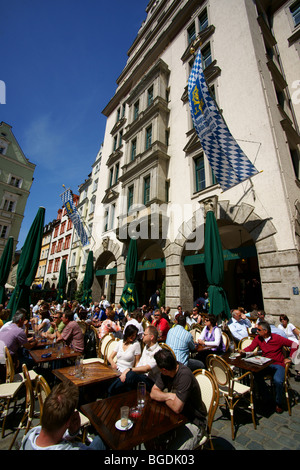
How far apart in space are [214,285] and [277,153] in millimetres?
6205

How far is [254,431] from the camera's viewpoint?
3318 mm

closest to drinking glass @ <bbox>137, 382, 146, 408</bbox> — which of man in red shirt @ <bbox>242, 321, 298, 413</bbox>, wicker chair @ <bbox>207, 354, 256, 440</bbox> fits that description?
wicker chair @ <bbox>207, 354, 256, 440</bbox>

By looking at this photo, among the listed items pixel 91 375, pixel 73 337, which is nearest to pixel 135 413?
pixel 91 375

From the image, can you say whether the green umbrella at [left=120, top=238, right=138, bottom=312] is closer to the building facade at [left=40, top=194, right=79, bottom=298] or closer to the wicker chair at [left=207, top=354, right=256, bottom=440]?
the wicker chair at [left=207, top=354, right=256, bottom=440]

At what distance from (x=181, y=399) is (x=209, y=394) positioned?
22.4 inches

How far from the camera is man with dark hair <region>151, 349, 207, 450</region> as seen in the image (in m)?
2.39

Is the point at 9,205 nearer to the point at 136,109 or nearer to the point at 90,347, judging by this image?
the point at 136,109

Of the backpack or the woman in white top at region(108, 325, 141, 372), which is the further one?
the backpack

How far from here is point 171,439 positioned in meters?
2.40

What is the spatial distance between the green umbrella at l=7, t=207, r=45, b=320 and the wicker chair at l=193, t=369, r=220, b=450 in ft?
20.5

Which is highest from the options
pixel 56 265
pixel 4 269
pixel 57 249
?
pixel 57 249

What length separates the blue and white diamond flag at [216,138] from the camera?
826 centimetres

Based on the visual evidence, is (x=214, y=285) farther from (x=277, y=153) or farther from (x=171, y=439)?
(x=277, y=153)
